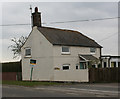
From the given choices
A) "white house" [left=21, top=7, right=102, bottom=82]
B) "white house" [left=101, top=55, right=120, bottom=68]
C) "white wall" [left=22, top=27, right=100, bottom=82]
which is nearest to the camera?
"white wall" [left=22, top=27, right=100, bottom=82]

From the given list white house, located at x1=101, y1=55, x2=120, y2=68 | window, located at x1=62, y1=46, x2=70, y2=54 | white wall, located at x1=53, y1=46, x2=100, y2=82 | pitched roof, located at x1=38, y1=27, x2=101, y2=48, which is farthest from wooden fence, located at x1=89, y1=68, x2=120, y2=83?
white house, located at x1=101, y1=55, x2=120, y2=68

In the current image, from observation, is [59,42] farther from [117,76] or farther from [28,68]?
[117,76]

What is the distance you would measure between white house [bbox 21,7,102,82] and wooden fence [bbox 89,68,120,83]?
0.60 metres

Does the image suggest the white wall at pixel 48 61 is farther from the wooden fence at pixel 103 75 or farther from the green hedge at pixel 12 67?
the green hedge at pixel 12 67

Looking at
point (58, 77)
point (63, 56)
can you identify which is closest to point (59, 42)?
point (63, 56)

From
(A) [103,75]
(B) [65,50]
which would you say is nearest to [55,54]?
(B) [65,50]

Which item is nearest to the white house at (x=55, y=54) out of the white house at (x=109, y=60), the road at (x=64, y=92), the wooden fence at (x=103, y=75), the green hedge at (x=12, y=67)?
the wooden fence at (x=103, y=75)

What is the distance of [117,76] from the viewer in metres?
27.7

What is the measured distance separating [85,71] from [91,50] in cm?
886

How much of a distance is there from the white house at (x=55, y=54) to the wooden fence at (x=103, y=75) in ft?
1.98

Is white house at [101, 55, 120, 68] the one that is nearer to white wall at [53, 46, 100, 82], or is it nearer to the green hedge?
white wall at [53, 46, 100, 82]

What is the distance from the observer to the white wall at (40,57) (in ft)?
100

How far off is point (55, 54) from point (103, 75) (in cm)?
644

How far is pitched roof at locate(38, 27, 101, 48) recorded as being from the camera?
3173 centimetres
